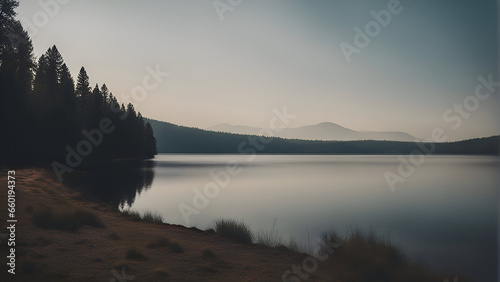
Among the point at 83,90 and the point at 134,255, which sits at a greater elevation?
the point at 83,90

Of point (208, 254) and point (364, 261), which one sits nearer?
point (364, 261)

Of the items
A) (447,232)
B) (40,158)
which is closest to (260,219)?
Answer: (447,232)

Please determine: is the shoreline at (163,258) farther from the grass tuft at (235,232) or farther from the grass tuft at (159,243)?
the grass tuft at (235,232)

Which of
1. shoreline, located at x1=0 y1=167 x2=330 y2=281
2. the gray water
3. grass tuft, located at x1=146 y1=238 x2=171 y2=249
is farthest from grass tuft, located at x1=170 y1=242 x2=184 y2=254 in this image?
the gray water

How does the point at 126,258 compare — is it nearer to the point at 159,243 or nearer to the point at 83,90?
the point at 159,243

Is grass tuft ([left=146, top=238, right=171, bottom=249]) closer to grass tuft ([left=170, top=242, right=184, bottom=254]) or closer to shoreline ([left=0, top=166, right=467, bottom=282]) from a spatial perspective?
shoreline ([left=0, top=166, right=467, bottom=282])

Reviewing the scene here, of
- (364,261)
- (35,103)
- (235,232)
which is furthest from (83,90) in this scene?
(364,261)

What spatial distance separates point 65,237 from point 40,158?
39124mm

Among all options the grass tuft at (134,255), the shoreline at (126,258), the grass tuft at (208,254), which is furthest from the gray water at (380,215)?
the grass tuft at (134,255)

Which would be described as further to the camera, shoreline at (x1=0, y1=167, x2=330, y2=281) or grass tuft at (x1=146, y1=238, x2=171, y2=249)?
grass tuft at (x1=146, y1=238, x2=171, y2=249)

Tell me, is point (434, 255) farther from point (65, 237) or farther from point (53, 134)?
point (53, 134)

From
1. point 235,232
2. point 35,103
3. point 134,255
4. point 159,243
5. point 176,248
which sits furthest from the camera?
point 35,103

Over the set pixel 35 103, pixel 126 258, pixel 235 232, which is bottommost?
pixel 235 232

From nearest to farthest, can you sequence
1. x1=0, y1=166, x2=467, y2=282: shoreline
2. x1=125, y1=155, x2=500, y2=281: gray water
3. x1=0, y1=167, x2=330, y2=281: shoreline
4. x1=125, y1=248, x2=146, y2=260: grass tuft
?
1. x1=0, y1=167, x2=330, y2=281: shoreline
2. x1=0, y1=166, x2=467, y2=282: shoreline
3. x1=125, y1=248, x2=146, y2=260: grass tuft
4. x1=125, y1=155, x2=500, y2=281: gray water
